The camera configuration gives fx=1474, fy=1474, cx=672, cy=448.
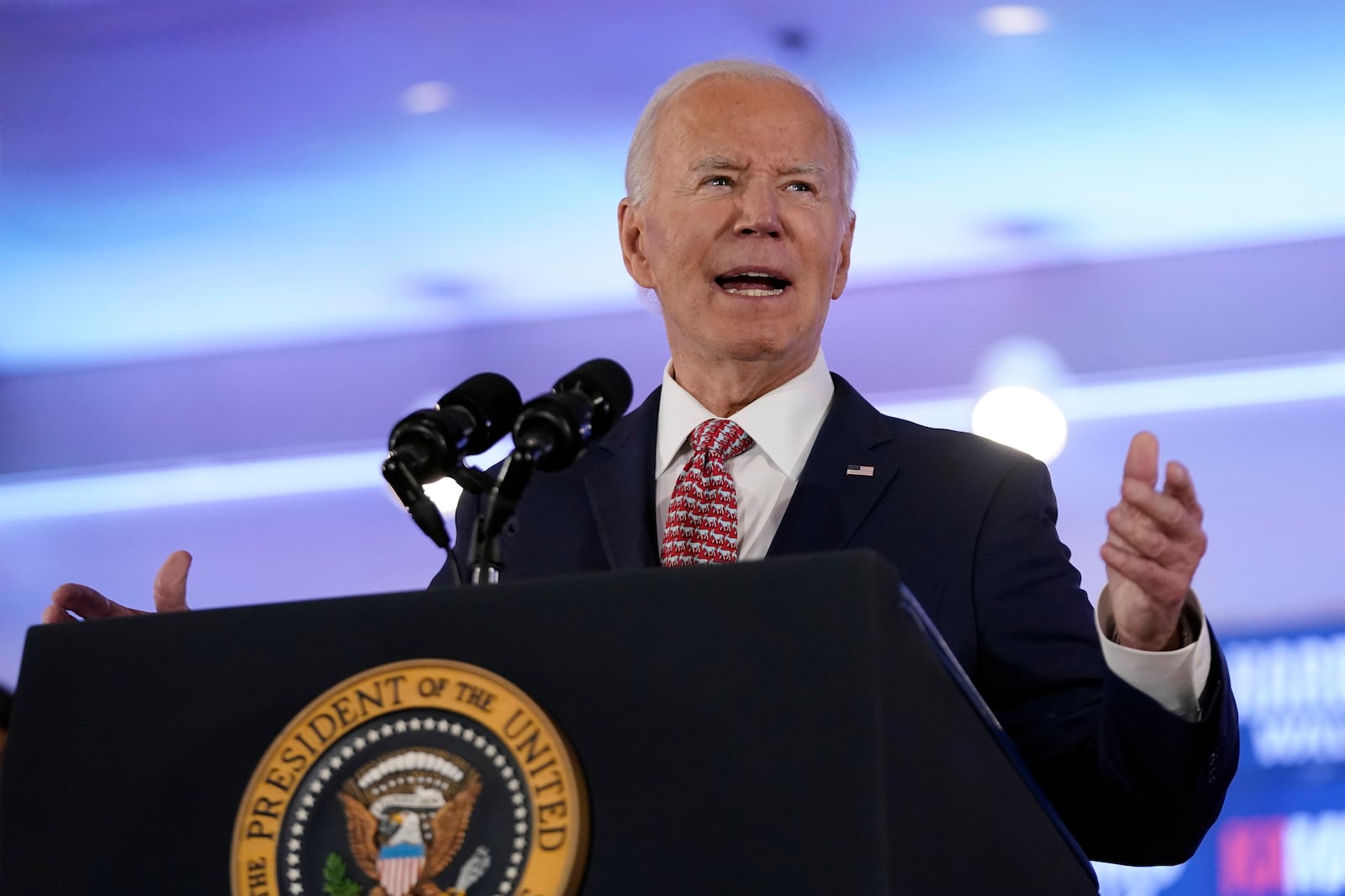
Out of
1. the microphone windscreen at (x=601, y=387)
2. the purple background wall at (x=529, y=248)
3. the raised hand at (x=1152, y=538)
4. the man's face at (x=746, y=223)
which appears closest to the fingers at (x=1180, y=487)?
the raised hand at (x=1152, y=538)

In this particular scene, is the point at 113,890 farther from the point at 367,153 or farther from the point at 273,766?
the point at 367,153

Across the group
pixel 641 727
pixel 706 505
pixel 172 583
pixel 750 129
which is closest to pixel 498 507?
pixel 641 727

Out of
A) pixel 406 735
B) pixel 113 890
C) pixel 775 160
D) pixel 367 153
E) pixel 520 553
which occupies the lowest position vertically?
pixel 113 890

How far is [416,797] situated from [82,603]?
2.27 ft

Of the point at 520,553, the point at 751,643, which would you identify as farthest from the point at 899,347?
the point at 751,643

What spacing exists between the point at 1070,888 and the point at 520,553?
3.19 feet

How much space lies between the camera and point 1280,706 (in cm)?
367

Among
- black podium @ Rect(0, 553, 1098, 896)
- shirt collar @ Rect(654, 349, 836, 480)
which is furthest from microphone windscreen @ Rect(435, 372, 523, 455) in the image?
shirt collar @ Rect(654, 349, 836, 480)

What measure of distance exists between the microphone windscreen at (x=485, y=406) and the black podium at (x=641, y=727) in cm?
31

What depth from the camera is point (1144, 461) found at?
3.82ft

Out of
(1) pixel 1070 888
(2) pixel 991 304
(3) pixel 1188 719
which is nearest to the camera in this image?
(1) pixel 1070 888

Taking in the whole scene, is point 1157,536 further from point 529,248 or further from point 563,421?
point 529,248

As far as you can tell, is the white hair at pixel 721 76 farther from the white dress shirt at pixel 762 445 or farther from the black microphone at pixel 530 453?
the black microphone at pixel 530 453

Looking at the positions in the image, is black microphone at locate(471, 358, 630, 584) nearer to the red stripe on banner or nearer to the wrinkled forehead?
the wrinkled forehead
